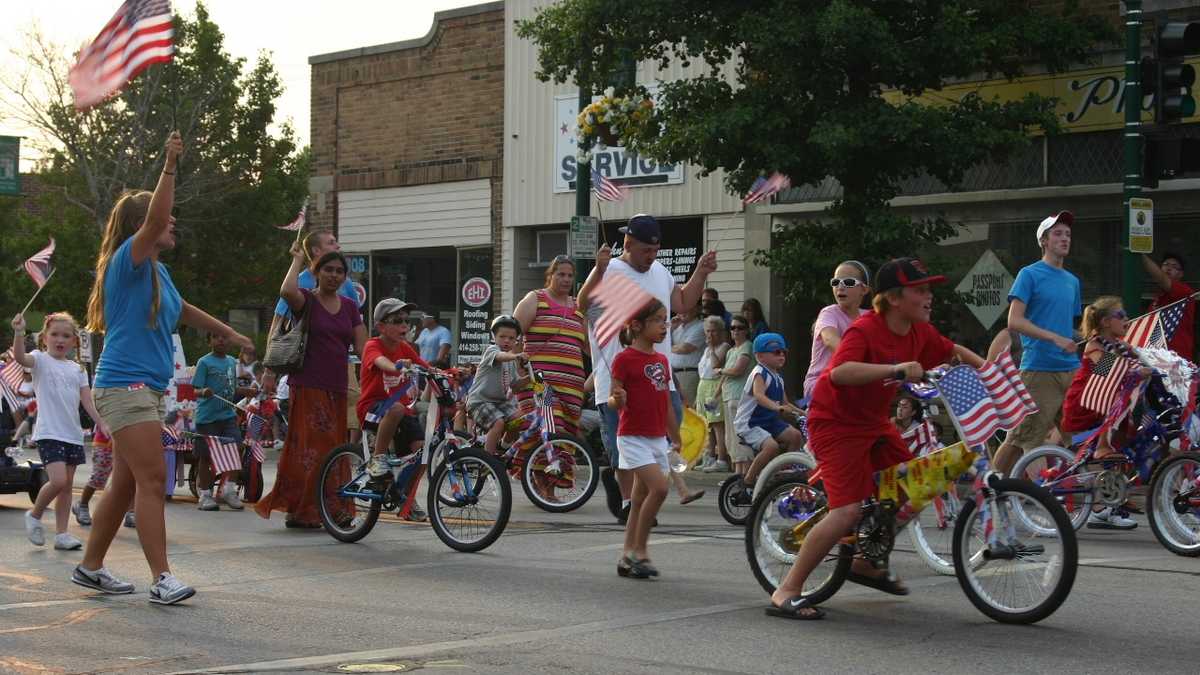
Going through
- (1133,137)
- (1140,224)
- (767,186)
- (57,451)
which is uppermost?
(1133,137)

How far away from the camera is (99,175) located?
38812 mm

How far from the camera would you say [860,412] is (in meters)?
7.20

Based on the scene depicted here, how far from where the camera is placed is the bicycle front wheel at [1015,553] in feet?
22.5

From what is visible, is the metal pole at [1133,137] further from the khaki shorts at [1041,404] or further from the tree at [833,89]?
the khaki shorts at [1041,404]

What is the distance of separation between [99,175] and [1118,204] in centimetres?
2715

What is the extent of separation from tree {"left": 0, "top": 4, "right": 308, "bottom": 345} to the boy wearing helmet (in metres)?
26.2

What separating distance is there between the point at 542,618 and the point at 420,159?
20.6 m

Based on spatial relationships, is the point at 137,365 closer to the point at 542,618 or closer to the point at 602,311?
the point at 542,618

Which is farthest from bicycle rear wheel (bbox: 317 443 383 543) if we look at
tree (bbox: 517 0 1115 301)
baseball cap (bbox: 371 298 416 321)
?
tree (bbox: 517 0 1115 301)

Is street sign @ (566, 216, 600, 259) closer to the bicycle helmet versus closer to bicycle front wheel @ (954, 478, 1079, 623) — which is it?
the bicycle helmet

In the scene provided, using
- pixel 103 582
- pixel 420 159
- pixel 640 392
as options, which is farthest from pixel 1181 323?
pixel 420 159

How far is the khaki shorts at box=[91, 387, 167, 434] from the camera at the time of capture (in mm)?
7812

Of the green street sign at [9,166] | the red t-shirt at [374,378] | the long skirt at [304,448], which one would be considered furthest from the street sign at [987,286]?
the green street sign at [9,166]

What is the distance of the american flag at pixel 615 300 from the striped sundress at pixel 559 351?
256cm
